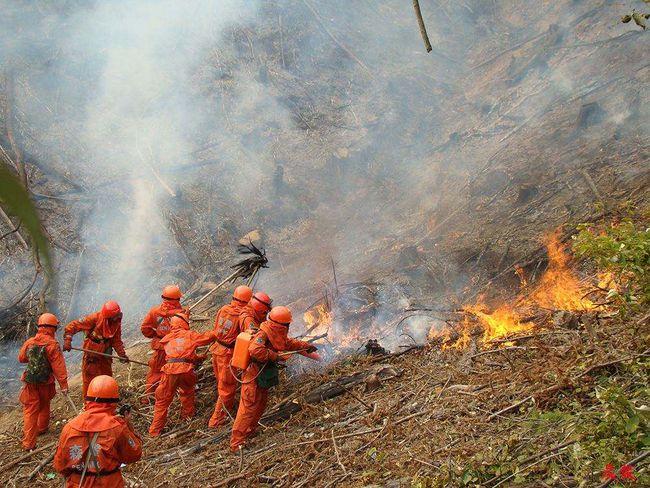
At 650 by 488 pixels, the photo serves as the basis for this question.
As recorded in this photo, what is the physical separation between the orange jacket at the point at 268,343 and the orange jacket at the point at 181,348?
108 cm

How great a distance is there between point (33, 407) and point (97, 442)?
3.36m

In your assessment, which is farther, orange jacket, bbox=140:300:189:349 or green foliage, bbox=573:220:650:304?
orange jacket, bbox=140:300:189:349

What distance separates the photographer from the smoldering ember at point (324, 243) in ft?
13.4

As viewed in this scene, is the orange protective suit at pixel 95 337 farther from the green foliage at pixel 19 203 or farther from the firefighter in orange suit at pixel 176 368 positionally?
the green foliage at pixel 19 203

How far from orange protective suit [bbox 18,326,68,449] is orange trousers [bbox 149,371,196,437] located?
117cm

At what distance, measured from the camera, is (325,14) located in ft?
72.9

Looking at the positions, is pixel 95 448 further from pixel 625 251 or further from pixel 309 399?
pixel 625 251

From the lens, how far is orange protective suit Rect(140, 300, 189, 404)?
702 centimetres

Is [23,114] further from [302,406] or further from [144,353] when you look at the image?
[302,406]

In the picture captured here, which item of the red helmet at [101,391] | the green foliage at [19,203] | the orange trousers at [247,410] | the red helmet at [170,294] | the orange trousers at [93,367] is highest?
the green foliage at [19,203]

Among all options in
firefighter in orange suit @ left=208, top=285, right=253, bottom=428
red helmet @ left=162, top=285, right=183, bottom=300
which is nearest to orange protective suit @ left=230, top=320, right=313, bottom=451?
firefighter in orange suit @ left=208, top=285, right=253, bottom=428

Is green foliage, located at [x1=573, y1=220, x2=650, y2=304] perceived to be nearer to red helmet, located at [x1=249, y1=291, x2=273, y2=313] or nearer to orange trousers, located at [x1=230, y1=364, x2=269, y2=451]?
orange trousers, located at [x1=230, y1=364, x2=269, y2=451]

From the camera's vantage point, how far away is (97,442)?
147 inches

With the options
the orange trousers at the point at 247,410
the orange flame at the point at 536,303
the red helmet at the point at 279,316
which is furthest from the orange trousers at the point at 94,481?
the orange flame at the point at 536,303
